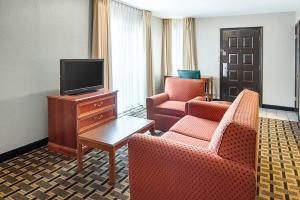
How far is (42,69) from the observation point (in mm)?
3400

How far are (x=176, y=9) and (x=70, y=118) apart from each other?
372 cm

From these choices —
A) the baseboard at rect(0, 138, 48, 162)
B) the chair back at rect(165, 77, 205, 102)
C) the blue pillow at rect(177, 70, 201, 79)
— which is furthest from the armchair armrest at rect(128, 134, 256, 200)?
the blue pillow at rect(177, 70, 201, 79)

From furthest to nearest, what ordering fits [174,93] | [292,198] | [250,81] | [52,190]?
[250,81]
[174,93]
[52,190]
[292,198]

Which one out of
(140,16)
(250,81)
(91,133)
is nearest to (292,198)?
(91,133)

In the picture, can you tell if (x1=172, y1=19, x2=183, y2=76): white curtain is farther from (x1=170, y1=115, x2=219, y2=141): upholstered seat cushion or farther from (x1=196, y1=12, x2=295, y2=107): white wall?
(x1=170, y1=115, x2=219, y2=141): upholstered seat cushion

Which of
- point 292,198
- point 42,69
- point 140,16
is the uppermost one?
point 140,16

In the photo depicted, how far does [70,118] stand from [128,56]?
269cm

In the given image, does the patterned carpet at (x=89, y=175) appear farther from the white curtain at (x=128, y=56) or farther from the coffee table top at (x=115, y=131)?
the white curtain at (x=128, y=56)

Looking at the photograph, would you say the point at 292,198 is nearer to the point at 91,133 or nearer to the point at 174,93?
the point at 91,133

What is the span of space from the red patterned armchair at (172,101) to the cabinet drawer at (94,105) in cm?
67

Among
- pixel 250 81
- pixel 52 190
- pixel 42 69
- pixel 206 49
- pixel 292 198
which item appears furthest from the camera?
pixel 206 49

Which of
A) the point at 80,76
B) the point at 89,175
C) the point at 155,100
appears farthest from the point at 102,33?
the point at 89,175

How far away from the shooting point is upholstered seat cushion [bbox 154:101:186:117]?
3837 mm

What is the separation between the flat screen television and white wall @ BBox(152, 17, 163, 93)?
9.17 feet
